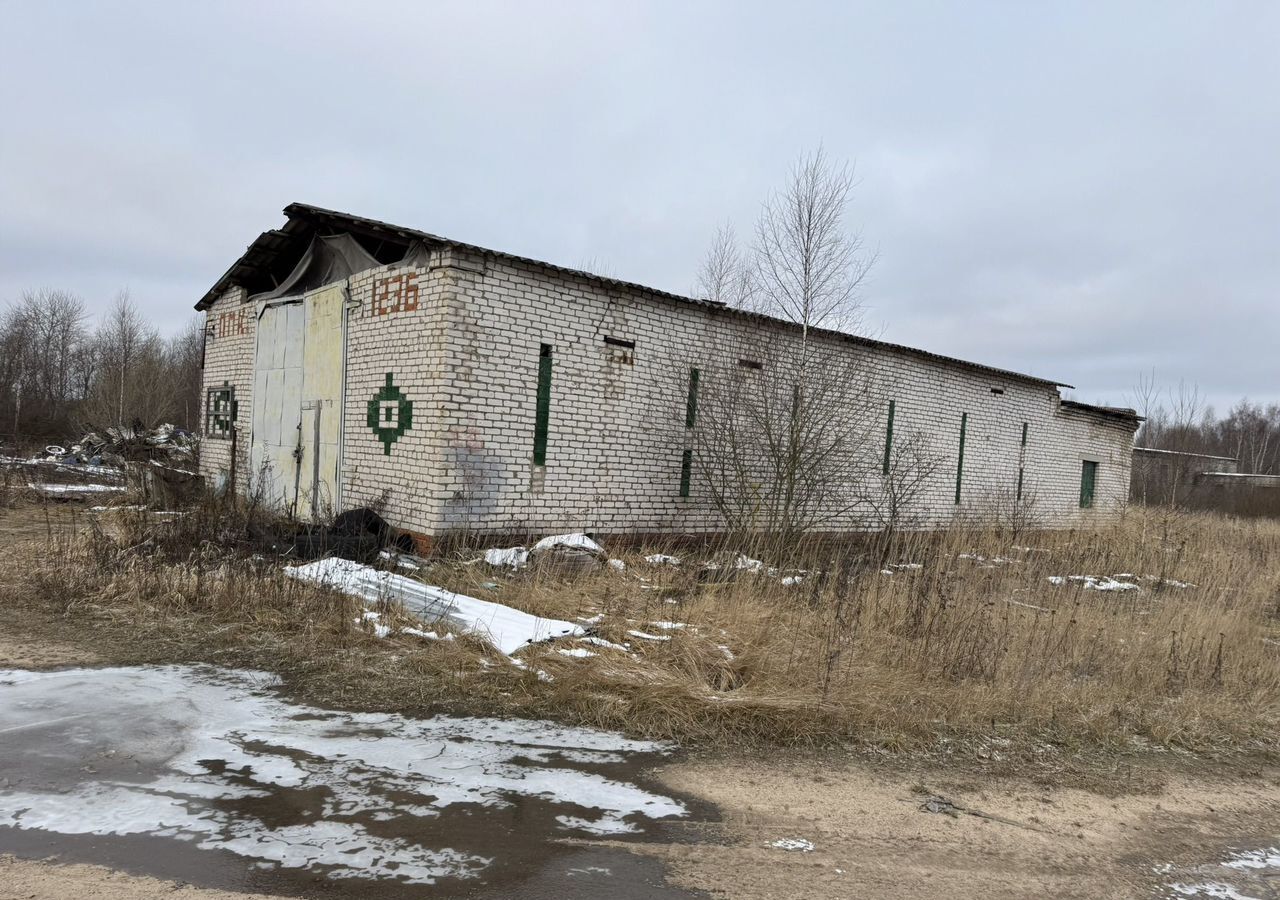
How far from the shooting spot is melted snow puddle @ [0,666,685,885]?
10.1 feet

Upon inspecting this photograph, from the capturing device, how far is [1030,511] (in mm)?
16141

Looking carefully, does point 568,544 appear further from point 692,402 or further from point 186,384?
point 186,384

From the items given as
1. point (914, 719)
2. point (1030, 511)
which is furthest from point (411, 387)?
point (1030, 511)

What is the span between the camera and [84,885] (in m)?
2.70

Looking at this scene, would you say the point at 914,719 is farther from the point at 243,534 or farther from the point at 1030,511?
the point at 1030,511

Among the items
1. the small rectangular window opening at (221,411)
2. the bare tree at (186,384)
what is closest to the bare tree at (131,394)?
the bare tree at (186,384)

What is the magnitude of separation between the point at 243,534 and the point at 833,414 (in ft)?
23.6

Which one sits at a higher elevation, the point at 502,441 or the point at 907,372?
the point at 907,372

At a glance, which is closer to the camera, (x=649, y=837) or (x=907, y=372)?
(x=649, y=837)

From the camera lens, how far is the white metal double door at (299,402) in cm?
1041

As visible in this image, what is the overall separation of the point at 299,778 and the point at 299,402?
27.7 feet

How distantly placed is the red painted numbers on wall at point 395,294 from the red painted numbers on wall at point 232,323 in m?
4.29

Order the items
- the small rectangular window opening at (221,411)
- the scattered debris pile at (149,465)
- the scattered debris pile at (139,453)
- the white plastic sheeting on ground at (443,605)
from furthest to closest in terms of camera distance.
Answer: the scattered debris pile at (139,453), the small rectangular window opening at (221,411), the scattered debris pile at (149,465), the white plastic sheeting on ground at (443,605)

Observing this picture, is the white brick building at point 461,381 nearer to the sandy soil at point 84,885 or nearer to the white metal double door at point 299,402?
the white metal double door at point 299,402
